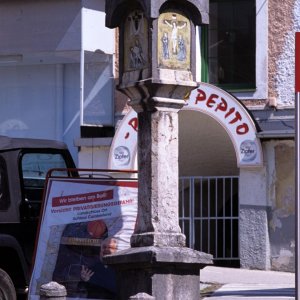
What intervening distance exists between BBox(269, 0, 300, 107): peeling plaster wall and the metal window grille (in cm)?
170

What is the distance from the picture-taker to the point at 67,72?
18.6 meters

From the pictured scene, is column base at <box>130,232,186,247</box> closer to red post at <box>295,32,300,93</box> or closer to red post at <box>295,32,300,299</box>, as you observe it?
red post at <box>295,32,300,299</box>

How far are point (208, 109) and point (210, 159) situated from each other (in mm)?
1781

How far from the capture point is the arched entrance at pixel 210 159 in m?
16.0

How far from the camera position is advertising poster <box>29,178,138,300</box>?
10562 millimetres

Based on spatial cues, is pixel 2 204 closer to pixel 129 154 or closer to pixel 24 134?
pixel 129 154

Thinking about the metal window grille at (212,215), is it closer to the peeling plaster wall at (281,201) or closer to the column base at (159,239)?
the peeling plaster wall at (281,201)

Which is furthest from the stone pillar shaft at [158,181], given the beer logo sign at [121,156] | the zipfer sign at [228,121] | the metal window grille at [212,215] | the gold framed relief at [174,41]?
the metal window grille at [212,215]

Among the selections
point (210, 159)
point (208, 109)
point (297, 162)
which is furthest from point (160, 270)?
point (210, 159)

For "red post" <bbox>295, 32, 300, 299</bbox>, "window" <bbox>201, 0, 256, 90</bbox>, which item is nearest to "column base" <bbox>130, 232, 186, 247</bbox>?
"red post" <bbox>295, 32, 300, 299</bbox>

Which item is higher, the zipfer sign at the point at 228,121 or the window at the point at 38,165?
the zipfer sign at the point at 228,121

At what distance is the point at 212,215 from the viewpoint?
17.3 metres

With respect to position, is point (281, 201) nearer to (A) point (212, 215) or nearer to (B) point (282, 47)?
(A) point (212, 215)

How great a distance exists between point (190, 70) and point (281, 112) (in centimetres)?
586
